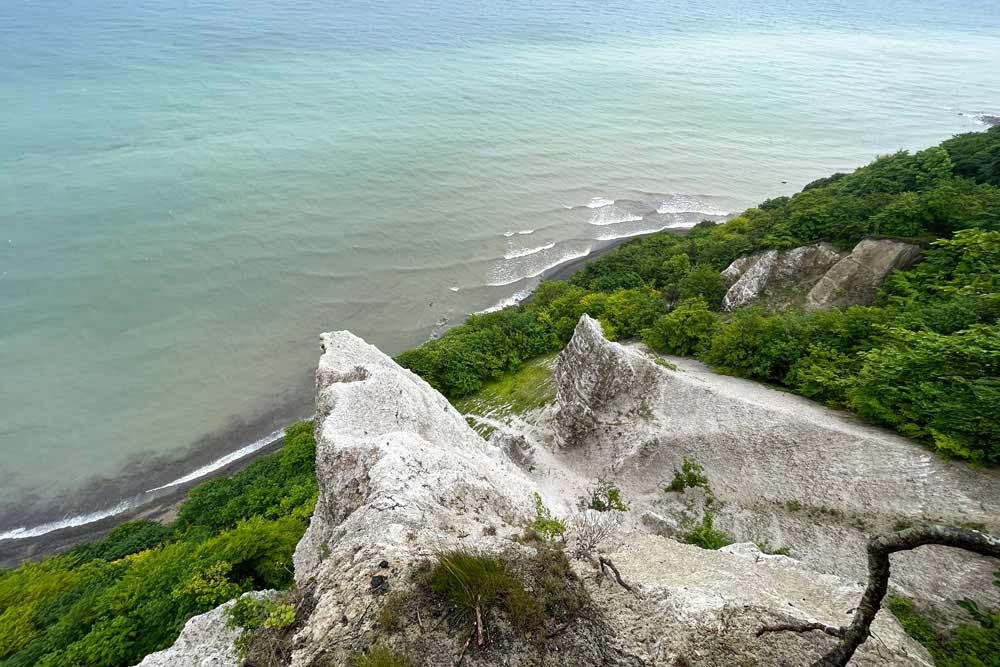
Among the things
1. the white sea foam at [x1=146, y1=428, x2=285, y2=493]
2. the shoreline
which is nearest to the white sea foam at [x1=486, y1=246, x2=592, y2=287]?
the shoreline

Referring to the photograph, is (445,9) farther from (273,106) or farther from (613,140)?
(613,140)

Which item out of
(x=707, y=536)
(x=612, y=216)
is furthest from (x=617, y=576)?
(x=612, y=216)

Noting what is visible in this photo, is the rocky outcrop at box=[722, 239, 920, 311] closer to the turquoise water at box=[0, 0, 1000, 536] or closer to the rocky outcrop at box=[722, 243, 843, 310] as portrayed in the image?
the rocky outcrop at box=[722, 243, 843, 310]

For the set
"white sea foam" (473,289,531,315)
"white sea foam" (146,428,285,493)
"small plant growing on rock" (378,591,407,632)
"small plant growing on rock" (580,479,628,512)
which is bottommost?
"white sea foam" (146,428,285,493)

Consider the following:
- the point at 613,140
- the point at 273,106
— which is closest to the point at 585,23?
the point at 613,140

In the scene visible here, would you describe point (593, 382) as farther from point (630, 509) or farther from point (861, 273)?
point (861, 273)

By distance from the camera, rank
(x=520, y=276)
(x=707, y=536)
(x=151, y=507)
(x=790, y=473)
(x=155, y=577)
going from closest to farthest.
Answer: (x=790, y=473) < (x=707, y=536) < (x=155, y=577) < (x=151, y=507) < (x=520, y=276)

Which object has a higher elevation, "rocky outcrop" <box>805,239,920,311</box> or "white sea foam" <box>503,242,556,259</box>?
"rocky outcrop" <box>805,239,920,311</box>
